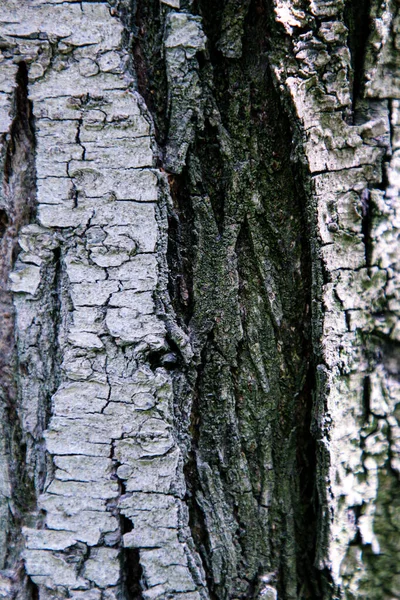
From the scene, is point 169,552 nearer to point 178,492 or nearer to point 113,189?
point 178,492

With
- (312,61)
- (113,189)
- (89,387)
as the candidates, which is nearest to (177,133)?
(113,189)

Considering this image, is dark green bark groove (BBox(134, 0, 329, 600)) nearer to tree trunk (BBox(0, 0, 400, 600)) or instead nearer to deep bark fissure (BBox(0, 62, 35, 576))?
tree trunk (BBox(0, 0, 400, 600))

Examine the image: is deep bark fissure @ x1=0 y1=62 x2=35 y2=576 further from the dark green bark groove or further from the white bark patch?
the dark green bark groove

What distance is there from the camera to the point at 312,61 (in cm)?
81

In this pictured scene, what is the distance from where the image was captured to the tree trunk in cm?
84

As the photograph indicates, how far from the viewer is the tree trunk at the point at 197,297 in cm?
84

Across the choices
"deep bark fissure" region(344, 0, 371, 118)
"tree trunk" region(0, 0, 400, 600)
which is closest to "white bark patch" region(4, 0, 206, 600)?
"tree trunk" region(0, 0, 400, 600)

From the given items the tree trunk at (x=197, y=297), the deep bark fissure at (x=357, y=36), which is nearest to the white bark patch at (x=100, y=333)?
the tree trunk at (x=197, y=297)

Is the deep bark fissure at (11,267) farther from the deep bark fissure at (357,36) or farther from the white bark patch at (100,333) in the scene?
the deep bark fissure at (357,36)

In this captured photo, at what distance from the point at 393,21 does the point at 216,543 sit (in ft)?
3.36

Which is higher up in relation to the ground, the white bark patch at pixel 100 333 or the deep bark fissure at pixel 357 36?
the deep bark fissure at pixel 357 36

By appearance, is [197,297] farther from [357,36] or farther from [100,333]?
[357,36]

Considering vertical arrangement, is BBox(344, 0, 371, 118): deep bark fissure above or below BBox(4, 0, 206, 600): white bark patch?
above

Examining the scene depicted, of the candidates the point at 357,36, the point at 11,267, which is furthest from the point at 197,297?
the point at 357,36
